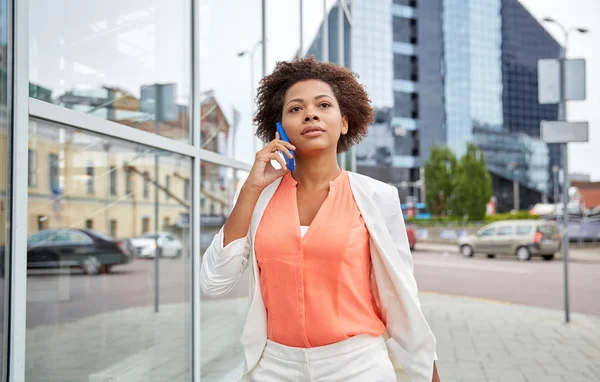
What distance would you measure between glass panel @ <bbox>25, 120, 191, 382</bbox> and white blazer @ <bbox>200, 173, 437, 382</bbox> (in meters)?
3.58

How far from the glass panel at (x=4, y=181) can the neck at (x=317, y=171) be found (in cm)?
86

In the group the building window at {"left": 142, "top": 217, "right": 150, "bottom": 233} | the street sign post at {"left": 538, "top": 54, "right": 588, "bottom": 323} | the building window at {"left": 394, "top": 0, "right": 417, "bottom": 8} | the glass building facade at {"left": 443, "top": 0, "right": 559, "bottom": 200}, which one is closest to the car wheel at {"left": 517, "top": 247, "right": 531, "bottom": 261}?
A: the building window at {"left": 142, "top": 217, "right": 150, "bottom": 233}

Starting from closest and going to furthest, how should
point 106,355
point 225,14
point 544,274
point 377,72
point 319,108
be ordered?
point 319,108 < point 225,14 < point 106,355 < point 544,274 < point 377,72

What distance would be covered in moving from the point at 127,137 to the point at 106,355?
13.9 ft

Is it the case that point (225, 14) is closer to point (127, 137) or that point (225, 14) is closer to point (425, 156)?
point (127, 137)

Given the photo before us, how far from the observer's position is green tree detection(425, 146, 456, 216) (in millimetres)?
46219

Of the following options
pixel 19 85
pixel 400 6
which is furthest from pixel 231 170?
pixel 400 6

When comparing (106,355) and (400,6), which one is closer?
(106,355)

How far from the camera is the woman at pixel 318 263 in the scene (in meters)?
1.78

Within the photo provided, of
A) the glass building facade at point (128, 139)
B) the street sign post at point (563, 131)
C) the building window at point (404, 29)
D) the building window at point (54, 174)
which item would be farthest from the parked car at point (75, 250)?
the building window at point (404, 29)

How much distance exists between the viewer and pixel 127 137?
7.89 ft

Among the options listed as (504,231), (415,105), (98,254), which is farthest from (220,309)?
(415,105)

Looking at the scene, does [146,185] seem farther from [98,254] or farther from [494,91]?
[494,91]

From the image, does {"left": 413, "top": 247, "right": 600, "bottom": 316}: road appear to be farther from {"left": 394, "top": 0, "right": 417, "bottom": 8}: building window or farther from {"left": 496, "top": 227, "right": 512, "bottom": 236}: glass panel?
{"left": 394, "top": 0, "right": 417, "bottom": 8}: building window
